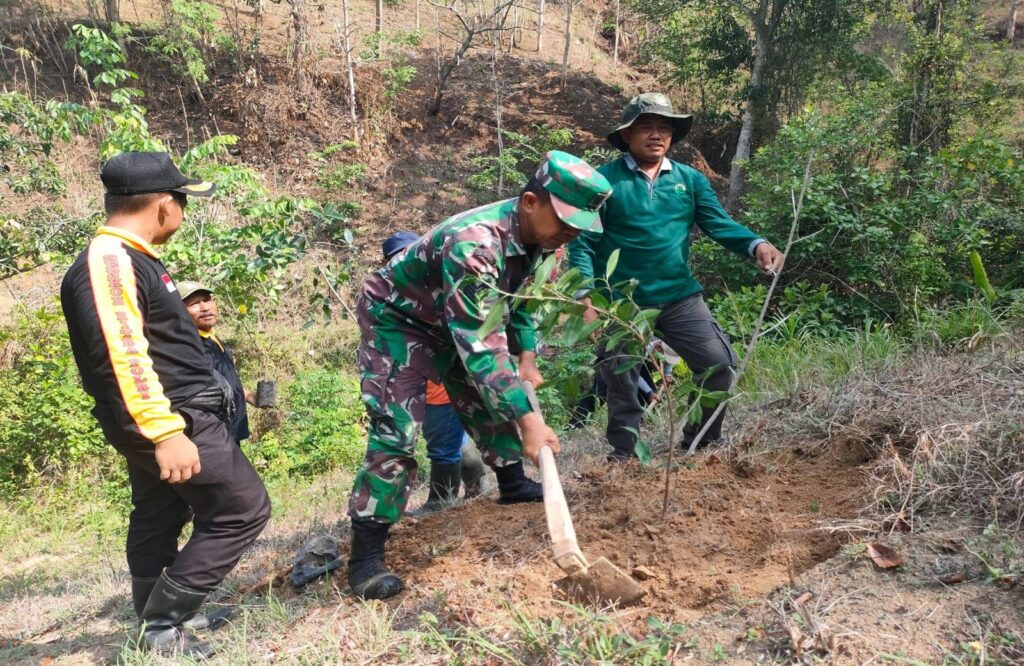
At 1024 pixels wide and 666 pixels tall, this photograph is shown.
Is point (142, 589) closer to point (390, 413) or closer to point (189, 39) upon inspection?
point (390, 413)

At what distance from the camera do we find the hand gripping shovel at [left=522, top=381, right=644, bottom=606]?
6.53ft

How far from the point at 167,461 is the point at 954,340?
13.7ft

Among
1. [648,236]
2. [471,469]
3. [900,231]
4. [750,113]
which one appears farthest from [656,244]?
[750,113]

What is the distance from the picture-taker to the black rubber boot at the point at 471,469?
4.03 m

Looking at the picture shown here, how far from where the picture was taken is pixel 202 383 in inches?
95.8

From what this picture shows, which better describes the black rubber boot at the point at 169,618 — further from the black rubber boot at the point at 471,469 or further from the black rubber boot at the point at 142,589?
the black rubber boot at the point at 471,469

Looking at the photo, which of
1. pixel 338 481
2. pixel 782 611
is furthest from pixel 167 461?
pixel 338 481

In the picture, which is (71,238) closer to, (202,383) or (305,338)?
(305,338)

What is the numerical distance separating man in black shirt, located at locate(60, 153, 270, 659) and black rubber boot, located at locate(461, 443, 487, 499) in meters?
1.60

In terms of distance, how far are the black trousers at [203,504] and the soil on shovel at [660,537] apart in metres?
0.61

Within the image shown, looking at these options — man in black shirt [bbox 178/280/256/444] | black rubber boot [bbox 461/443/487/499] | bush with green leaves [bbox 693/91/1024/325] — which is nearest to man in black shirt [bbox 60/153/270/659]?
man in black shirt [bbox 178/280/256/444]

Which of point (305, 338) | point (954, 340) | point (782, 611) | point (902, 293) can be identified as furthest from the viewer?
point (305, 338)

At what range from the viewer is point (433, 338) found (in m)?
2.73

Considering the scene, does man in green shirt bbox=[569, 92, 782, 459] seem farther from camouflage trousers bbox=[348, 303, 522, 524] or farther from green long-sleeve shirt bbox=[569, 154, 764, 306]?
camouflage trousers bbox=[348, 303, 522, 524]
